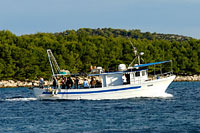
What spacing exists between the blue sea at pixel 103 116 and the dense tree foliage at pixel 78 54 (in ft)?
222

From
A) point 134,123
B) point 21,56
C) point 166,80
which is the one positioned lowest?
point 134,123

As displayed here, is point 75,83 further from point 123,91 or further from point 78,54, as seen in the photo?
point 78,54

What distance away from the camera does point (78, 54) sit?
12075 cm

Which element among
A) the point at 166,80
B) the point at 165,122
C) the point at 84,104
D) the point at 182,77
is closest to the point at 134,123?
the point at 165,122

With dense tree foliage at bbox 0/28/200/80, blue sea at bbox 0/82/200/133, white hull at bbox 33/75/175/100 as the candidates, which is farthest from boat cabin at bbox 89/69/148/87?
dense tree foliage at bbox 0/28/200/80

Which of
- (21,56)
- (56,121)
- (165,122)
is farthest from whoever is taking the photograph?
(21,56)

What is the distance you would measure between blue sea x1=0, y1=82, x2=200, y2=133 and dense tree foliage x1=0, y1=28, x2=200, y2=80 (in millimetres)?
67687

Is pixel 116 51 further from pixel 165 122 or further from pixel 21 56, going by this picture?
pixel 165 122

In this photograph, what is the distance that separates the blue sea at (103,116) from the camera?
27.6 m

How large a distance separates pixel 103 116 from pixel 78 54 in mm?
88871

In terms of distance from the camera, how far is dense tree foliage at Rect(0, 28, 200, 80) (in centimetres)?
10994

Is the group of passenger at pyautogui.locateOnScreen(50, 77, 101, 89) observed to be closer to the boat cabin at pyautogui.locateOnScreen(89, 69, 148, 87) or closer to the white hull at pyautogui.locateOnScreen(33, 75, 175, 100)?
the white hull at pyautogui.locateOnScreen(33, 75, 175, 100)

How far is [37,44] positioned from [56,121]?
3743 inches

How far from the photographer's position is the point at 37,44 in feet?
408
